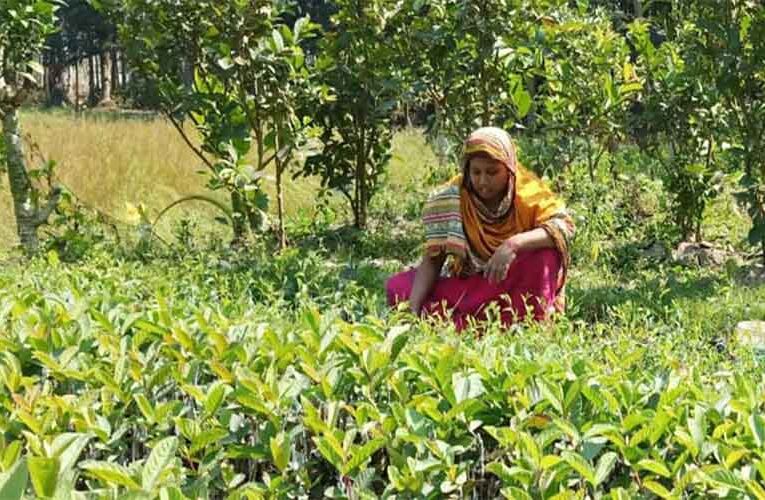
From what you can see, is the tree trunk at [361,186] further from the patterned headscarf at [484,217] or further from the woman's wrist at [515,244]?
the woman's wrist at [515,244]

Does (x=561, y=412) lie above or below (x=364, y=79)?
below

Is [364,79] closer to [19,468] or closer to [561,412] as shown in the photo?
[561,412]

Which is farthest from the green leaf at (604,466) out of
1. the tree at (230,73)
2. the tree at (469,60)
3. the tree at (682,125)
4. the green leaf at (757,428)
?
the tree at (682,125)

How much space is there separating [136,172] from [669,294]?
5589mm

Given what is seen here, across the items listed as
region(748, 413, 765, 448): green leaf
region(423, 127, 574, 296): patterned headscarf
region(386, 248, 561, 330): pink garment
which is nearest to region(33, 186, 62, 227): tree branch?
region(423, 127, 574, 296): patterned headscarf

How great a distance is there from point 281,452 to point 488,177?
247cm

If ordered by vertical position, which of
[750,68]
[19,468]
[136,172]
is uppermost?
[750,68]

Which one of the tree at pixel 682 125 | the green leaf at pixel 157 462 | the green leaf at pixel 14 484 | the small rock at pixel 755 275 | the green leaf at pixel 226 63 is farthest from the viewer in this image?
the tree at pixel 682 125

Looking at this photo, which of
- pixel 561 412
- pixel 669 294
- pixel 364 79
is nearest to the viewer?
pixel 561 412

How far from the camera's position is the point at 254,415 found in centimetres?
161

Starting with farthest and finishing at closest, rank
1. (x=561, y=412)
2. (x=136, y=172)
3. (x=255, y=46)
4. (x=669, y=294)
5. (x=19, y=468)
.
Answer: (x=136, y=172), (x=255, y=46), (x=669, y=294), (x=561, y=412), (x=19, y=468)

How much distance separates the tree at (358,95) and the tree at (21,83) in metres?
1.81

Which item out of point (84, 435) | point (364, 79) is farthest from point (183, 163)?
point (84, 435)

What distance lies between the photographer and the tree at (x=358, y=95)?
6250 millimetres
